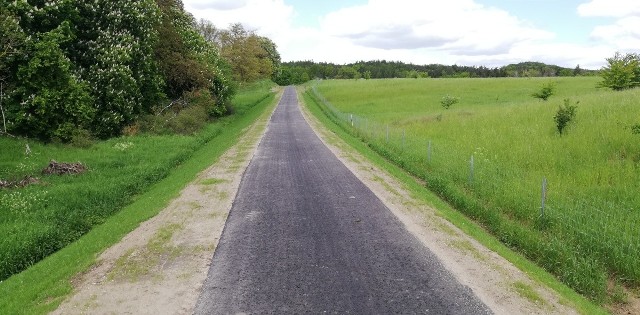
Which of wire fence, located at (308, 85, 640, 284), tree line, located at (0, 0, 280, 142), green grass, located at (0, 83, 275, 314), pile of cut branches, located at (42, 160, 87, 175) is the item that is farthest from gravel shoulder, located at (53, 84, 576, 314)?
tree line, located at (0, 0, 280, 142)

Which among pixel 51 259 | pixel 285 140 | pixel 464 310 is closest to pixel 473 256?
pixel 464 310

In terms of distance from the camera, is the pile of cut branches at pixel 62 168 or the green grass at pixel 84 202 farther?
the pile of cut branches at pixel 62 168

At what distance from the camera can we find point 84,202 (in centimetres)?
1312

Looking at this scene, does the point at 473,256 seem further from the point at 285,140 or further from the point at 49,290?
the point at 285,140

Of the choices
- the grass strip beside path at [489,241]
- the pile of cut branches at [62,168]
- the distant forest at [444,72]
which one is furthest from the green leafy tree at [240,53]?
the distant forest at [444,72]

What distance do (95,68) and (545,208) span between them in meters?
21.1

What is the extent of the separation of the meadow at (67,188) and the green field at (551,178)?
31.9 ft

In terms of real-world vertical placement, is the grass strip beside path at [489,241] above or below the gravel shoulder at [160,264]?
below

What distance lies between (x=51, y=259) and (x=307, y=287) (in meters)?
5.79

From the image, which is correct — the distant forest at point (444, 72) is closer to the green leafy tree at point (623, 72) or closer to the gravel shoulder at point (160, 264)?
the green leafy tree at point (623, 72)

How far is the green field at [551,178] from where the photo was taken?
28.6ft

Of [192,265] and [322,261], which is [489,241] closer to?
[322,261]

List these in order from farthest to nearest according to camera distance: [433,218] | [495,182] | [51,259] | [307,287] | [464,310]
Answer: [495,182] < [433,218] < [51,259] < [307,287] < [464,310]

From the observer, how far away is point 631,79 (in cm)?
4069
